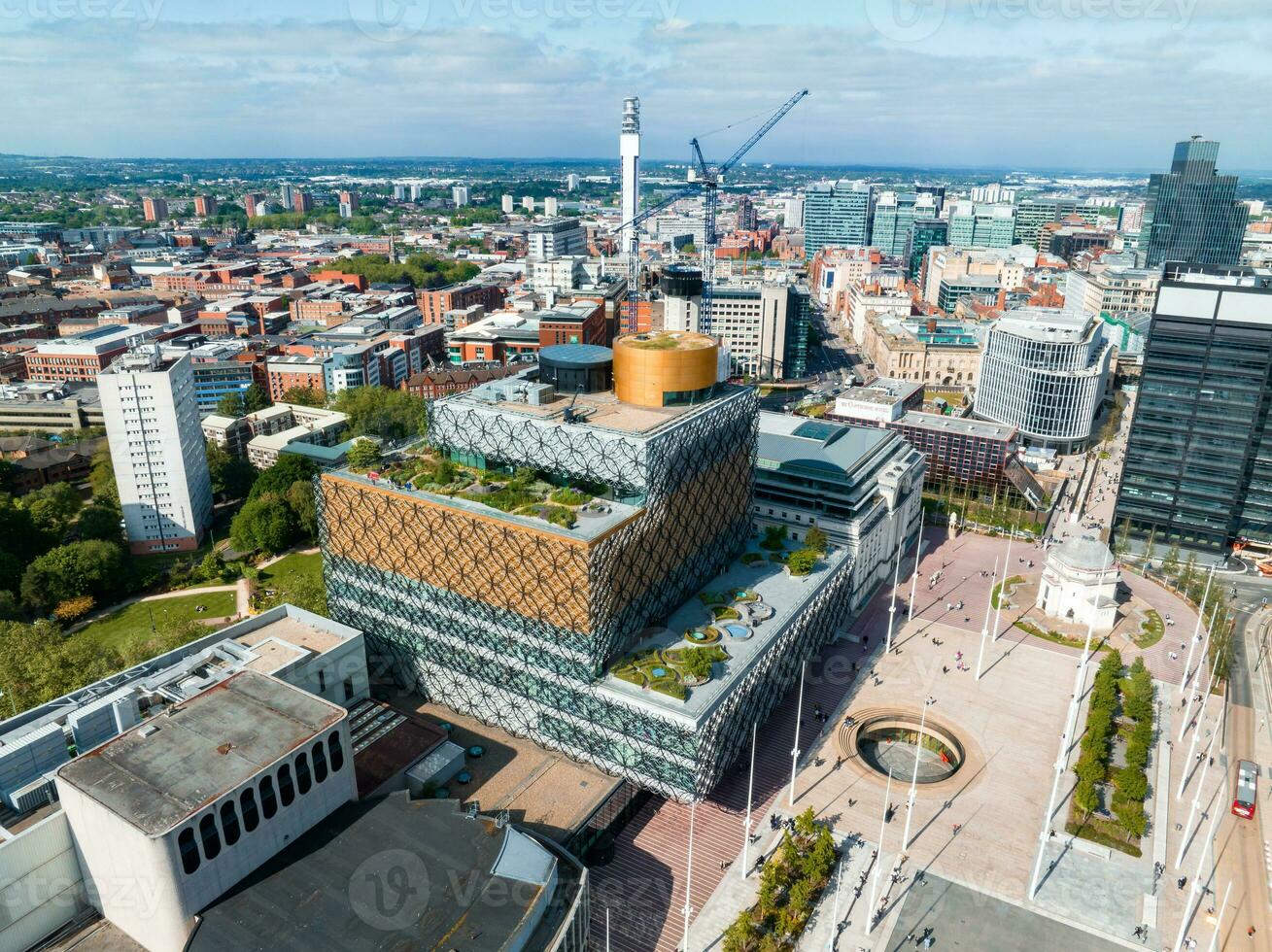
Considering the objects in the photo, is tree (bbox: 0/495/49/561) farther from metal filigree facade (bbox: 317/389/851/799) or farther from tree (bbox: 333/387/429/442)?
metal filigree facade (bbox: 317/389/851/799)

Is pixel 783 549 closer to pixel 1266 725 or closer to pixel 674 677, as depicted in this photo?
pixel 674 677

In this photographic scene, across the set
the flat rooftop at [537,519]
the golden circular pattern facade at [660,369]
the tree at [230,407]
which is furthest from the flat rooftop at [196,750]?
the tree at [230,407]

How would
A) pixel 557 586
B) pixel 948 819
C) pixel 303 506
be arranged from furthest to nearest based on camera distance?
pixel 303 506 → pixel 948 819 → pixel 557 586

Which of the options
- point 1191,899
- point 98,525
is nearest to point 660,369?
point 1191,899

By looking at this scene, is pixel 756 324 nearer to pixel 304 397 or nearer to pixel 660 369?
pixel 304 397

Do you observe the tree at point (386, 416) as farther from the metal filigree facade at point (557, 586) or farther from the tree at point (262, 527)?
the metal filigree facade at point (557, 586)

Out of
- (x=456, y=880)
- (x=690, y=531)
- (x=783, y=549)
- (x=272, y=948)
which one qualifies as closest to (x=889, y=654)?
(x=783, y=549)
